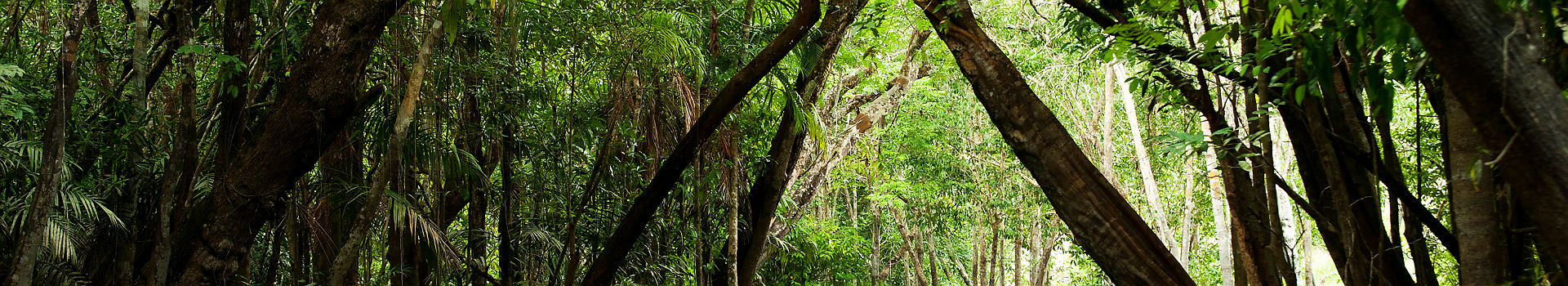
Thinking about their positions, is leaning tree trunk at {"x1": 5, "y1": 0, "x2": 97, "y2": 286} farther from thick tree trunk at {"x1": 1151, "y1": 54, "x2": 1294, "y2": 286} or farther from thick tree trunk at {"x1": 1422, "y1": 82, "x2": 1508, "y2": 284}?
thick tree trunk at {"x1": 1422, "y1": 82, "x2": 1508, "y2": 284}

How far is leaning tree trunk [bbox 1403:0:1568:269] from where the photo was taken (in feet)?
3.99

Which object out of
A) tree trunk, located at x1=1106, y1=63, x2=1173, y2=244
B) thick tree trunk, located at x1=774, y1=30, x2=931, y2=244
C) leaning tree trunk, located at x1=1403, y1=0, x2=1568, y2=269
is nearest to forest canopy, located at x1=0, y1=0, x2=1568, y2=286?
leaning tree trunk, located at x1=1403, y1=0, x2=1568, y2=269

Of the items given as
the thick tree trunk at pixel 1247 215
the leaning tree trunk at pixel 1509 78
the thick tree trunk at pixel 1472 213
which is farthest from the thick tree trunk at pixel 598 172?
the leaning tree trunk at pixel 1509 78

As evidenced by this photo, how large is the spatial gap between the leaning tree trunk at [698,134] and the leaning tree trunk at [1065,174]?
2.98ft

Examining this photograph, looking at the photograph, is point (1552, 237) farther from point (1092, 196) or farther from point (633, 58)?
point (633, 58)

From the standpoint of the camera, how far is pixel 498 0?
3.34 m

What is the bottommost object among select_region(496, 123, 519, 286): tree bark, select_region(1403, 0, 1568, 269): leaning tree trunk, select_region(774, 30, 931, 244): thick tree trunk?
select_region(1403, 0, 1568, 269): leaning tree trunk

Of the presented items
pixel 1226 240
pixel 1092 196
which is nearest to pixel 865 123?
pixel 1226 240

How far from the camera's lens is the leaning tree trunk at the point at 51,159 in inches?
115

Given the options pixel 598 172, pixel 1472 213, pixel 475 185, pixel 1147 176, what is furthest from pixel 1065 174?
pixel 1147 176

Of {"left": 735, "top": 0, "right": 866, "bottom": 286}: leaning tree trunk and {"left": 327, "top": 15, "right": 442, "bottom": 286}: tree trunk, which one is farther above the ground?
{"left": 735, "top": 0, "right": 866, "bottom": 286}: leaning tree trunk

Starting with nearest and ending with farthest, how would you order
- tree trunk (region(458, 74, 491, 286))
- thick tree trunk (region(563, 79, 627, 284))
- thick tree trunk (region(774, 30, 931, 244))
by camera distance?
tree trunk (region(458, 74, 491, 286)) → thick tree trunk (region(563, 79, 627, 284)) → thick tree trunk (region(774, 30, 931, 244))

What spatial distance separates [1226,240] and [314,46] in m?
7.84

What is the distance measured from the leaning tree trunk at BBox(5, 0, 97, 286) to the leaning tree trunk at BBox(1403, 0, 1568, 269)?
3.45 metres
